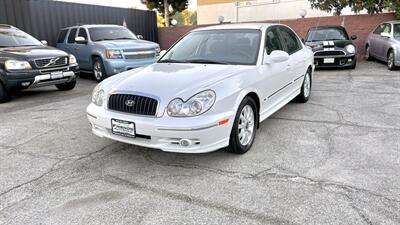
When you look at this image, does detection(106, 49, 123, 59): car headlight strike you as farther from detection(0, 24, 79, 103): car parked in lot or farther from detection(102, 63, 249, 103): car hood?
detection(102, 63, 249, 103): car hood

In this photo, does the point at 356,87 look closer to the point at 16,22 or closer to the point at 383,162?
the point at 383,162

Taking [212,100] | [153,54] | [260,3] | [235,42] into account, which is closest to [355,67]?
[153,54]

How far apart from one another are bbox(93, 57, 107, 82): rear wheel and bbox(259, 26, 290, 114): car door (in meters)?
5.96

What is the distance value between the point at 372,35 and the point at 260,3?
10584 mm

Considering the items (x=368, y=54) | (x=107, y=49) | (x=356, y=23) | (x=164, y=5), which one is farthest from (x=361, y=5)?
(x=164, y=5)

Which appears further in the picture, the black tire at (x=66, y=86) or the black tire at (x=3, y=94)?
the black tire at (x=66, y=86)

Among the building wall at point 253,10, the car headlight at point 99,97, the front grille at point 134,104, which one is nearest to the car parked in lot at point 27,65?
the car headlight at point 99,97

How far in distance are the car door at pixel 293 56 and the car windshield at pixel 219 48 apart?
101cm

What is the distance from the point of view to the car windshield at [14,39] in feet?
26.9

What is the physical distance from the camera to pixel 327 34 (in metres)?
11.6

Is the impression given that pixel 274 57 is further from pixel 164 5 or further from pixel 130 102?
pixel 164 5

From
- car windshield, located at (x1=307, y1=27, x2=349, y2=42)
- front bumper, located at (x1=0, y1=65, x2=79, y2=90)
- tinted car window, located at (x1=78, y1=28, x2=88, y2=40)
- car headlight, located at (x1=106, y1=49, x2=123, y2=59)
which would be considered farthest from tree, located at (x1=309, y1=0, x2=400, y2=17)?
front bumper, located at (x1=0, y1=65, x2=79, y2=90)

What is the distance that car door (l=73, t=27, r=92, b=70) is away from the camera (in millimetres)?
10438

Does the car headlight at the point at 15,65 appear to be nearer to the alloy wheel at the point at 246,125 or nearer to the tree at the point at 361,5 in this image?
the alloy wheel at the point at 246,125
